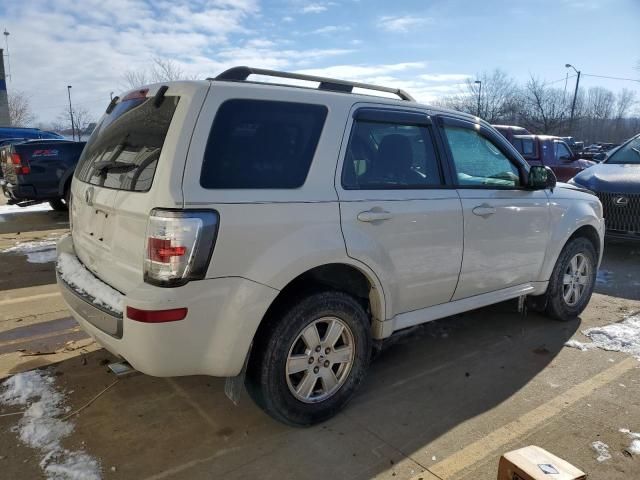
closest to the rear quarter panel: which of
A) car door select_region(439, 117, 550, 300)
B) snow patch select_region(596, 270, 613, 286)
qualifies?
car door select_region(439, 117, 550, 300)

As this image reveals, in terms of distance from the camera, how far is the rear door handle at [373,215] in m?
3.06

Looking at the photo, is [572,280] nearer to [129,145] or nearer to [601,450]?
[601,450]

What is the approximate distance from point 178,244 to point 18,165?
8384 mm

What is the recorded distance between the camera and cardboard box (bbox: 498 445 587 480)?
203cm

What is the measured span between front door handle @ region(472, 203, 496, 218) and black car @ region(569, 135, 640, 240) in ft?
15.1

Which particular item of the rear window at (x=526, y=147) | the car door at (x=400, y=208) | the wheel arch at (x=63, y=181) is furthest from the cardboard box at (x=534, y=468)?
the rear window at (x=526, y=147)

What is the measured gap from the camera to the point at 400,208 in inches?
128

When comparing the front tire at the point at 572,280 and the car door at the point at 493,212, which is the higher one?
the car door at the point at 493,212

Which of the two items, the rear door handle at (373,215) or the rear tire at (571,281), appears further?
the rear tire at (571,281)

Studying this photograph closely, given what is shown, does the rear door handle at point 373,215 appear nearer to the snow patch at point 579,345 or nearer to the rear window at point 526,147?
the snow patch at point 579,345

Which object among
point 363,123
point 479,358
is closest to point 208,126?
point 363,123

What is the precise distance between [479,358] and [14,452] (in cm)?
322

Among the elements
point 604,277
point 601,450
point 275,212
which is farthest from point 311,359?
point 604,277

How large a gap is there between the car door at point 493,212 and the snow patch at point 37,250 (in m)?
5.67
